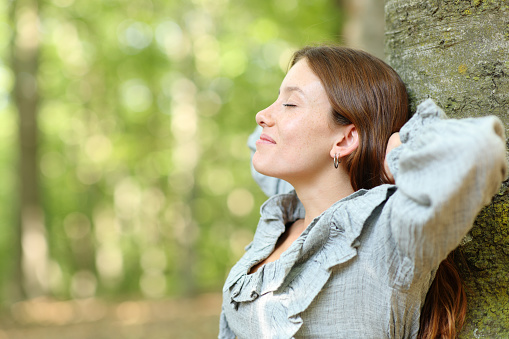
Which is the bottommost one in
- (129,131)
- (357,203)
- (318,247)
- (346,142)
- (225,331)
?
(225,331)

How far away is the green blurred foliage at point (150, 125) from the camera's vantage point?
1029 cm

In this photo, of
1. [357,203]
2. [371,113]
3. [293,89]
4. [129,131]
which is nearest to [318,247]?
[357,203]

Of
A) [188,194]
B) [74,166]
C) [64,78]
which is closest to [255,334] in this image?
[188,194]

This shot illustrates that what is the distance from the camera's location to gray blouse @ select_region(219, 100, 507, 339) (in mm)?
1251

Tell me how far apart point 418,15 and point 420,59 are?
173mm

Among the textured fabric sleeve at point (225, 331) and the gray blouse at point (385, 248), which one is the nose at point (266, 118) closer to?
the gray blouse at point (385, 248)

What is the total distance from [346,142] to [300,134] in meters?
0.19

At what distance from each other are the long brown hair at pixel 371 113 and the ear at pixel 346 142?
0.02 m

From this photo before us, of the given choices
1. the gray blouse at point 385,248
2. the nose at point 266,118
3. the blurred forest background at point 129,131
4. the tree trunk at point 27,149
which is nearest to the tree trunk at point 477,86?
the gray blouse at point 385,248

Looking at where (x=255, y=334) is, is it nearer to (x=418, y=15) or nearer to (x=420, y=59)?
(x=420, y=59)

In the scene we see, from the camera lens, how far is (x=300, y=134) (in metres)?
1.97

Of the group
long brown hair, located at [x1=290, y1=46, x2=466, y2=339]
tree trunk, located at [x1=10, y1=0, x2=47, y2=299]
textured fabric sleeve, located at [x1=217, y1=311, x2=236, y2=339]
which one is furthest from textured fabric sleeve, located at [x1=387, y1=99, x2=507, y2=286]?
tree trunk, located at [x1=10, y1=0, x2=47, y2=299]

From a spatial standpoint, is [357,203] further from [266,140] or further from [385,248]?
[266,140]

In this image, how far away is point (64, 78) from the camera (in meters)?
14.8
